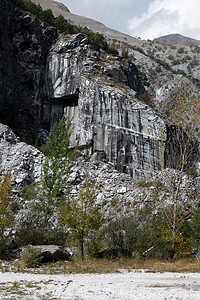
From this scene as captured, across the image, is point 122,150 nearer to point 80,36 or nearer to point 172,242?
point 172,242

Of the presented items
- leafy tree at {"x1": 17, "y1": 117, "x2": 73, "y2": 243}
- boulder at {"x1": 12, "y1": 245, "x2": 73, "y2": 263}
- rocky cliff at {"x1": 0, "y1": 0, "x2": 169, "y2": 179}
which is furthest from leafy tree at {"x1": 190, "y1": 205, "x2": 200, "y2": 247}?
rocky cliff at {"x1": 0, "y1": 0, "x2": 169, "y2": 179}

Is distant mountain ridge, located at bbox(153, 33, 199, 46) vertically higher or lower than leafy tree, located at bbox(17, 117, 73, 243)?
higher

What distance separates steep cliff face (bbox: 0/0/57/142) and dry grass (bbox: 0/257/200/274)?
82.5ft

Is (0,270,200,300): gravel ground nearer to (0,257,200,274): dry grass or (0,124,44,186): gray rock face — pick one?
(0,257,200,274): dry grass

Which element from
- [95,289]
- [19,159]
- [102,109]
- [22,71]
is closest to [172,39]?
[22,71]

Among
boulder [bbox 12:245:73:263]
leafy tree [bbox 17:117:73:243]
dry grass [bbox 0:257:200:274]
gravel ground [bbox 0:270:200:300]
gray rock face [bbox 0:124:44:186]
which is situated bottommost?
dry grass [bbox 0:257:200:274]

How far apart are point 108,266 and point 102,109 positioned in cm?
2428

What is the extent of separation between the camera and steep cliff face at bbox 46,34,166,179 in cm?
3094

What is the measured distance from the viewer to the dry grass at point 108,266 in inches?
381

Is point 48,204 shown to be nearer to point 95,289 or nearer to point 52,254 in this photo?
point 52,254

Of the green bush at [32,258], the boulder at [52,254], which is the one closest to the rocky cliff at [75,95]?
the boulder at [52,254]

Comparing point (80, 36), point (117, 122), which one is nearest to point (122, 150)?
point (117, 122)

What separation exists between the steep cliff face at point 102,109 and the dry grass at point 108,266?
17652 mm

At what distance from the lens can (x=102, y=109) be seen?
3284cm
